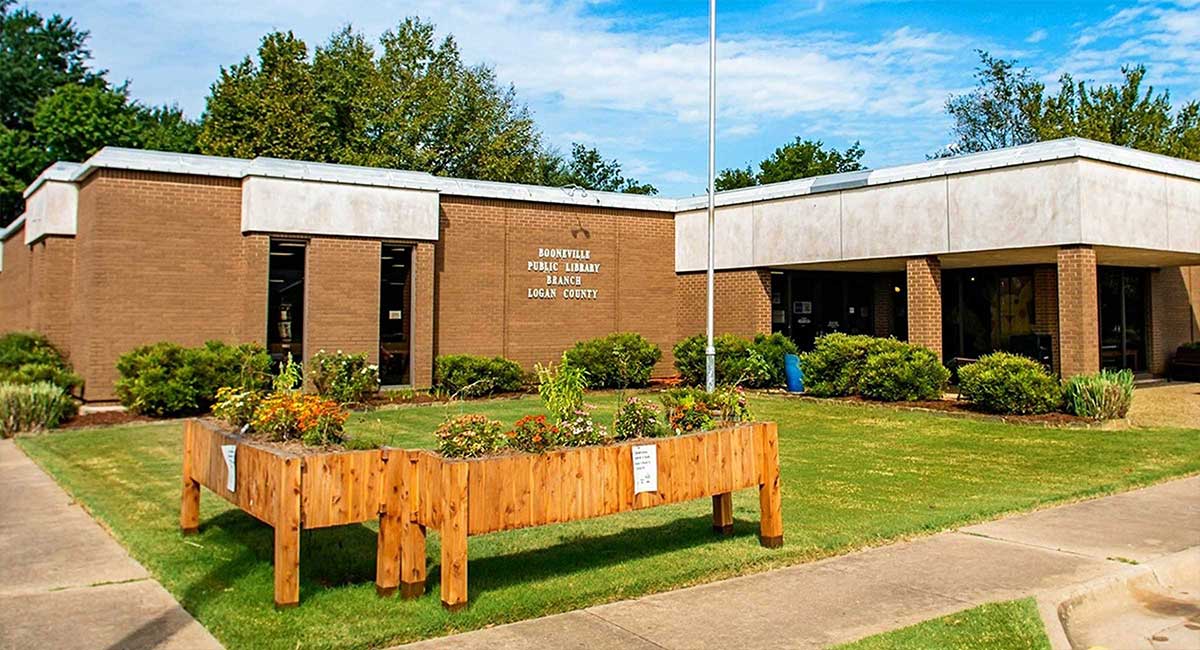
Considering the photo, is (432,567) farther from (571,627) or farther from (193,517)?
(193,517)

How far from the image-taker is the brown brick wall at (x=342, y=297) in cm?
1803

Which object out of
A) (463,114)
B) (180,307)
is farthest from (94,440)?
(463,114)

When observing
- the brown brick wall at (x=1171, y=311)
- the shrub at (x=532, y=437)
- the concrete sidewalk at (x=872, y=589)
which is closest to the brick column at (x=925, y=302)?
the brown brick wall at (x=1171, y=311)

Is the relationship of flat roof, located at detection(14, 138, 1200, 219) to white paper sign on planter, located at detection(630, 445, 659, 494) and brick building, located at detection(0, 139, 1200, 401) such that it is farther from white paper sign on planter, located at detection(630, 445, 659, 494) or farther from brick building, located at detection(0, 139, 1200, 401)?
white paper sign on planter, located at detection(630, 445, 659, 494)

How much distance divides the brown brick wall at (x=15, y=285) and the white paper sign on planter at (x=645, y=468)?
22073 millimetres

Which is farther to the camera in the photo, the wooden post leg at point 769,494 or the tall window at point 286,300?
the tall window at point 286,300

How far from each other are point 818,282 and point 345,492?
1967 centimetres

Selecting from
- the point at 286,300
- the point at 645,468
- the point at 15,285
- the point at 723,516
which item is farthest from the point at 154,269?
the point at 645,468

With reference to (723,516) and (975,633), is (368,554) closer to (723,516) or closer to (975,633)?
(723,516)

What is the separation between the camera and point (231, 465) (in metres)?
6.34

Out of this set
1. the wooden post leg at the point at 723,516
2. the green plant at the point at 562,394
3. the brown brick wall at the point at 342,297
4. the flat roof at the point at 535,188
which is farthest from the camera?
the brown brick wall at the point at 342,297

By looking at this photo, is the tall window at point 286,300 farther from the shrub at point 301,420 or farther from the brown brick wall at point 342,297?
the shrub at point 301,420

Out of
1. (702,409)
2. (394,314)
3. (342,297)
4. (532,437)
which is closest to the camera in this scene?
(532,437)

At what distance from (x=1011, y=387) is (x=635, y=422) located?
10.4m
